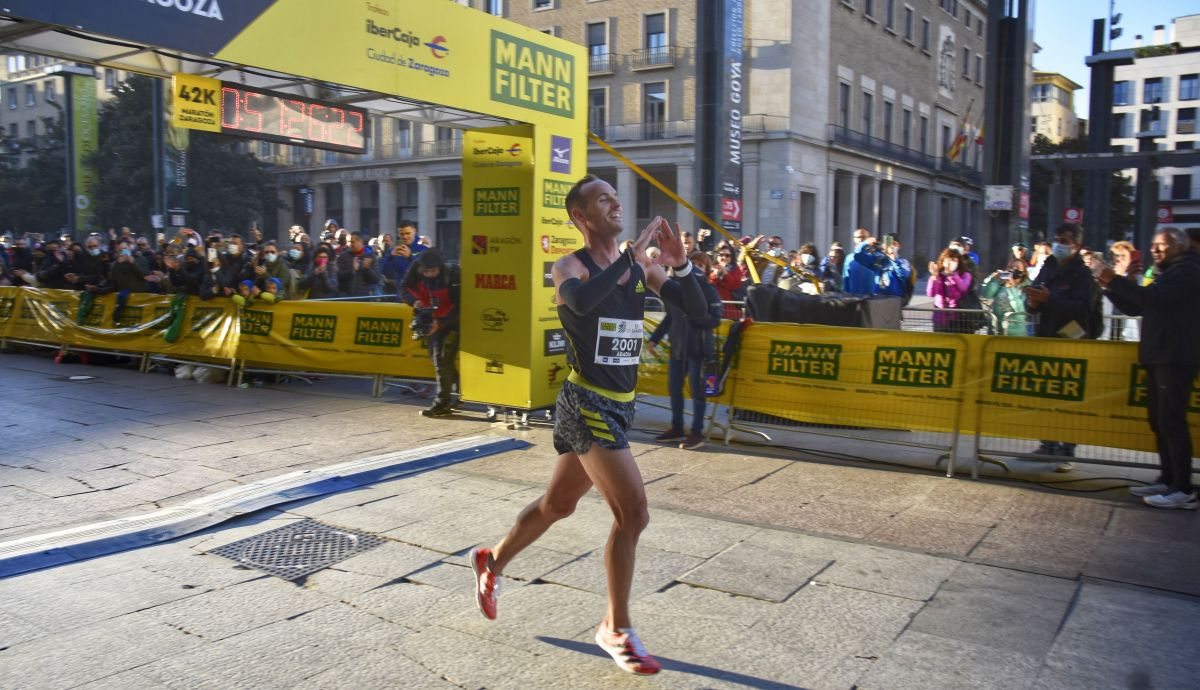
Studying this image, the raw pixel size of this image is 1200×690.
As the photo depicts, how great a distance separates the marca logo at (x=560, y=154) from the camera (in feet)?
30.6

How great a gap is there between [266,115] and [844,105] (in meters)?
46.0

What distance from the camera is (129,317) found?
1370 centimetres

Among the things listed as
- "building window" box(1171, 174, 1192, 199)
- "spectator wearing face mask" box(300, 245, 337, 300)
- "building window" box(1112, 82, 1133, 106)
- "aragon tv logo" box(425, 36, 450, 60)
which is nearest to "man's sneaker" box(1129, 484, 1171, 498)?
"aragon tv logo" box(425, 36, 450, 60)

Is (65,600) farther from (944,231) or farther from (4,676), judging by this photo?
(944,231)

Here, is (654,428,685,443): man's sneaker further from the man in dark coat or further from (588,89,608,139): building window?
(588,89,608,139): building window

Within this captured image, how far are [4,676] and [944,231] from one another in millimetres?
71881

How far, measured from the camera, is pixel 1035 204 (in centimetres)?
6234

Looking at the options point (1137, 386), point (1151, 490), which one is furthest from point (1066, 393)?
point (1151, 490)

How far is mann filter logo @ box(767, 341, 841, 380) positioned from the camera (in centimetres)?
818

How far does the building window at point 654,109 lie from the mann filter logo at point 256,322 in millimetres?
37958

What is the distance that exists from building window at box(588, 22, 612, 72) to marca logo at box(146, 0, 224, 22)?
144 feet

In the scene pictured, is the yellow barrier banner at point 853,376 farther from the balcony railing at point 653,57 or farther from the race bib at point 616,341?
the balcony railing at point 653,57

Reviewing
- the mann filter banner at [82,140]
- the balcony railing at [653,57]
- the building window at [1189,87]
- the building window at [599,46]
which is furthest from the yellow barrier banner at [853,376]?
the building window at [1189,87]

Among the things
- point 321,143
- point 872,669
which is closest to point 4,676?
point 872,669
